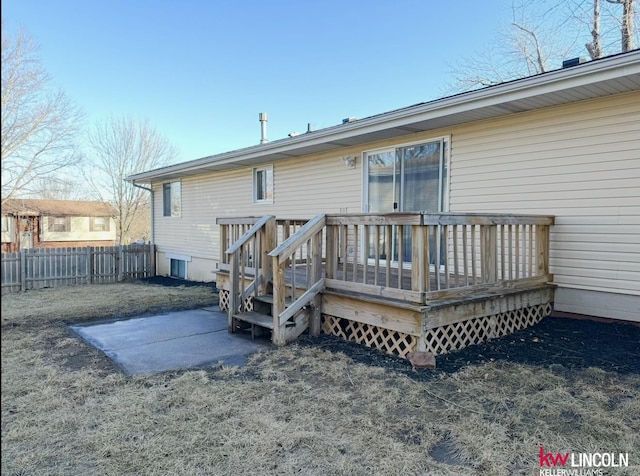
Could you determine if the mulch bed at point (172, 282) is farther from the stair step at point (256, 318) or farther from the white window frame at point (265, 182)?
the stair step at point (256, 318)

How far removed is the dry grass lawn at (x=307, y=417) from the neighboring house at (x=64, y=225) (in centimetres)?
2564

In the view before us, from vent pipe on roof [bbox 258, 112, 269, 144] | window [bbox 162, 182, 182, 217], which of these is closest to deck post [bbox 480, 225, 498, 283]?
vent pipe on roof [bbox 258, 112, 269, 144]

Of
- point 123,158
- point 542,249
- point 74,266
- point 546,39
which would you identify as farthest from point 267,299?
point 123,158

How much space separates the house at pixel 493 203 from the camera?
14.8ft

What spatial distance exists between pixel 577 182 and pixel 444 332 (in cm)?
261

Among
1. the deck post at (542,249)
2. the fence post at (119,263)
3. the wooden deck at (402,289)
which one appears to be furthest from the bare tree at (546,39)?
the fence post at (119,263)

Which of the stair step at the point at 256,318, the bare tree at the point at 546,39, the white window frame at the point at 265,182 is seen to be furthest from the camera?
the bare tree at the point at 546,39

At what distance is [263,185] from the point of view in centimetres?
1006

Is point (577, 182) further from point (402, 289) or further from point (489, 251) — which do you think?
point (402, 289)

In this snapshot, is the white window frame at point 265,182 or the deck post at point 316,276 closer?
the deck post at point 316,276

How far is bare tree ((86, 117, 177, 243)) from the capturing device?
71.9 ft

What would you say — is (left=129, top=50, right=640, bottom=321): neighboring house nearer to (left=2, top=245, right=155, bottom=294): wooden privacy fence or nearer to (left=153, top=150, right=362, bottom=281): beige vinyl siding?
(left=153, top=150, right=362, bottom=281): beige vinyl siding

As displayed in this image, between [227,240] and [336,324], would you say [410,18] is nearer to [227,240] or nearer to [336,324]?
[227,240]

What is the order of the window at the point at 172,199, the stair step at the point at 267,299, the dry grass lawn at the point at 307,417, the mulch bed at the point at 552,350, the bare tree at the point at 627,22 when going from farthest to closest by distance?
the window at the point at 172,199 < the bare tree at the point at 627,22 < the stair step at the point at 267,299 < the mulch bed at the point at 552,350 < the dry grass lawn at the point at 307,417
